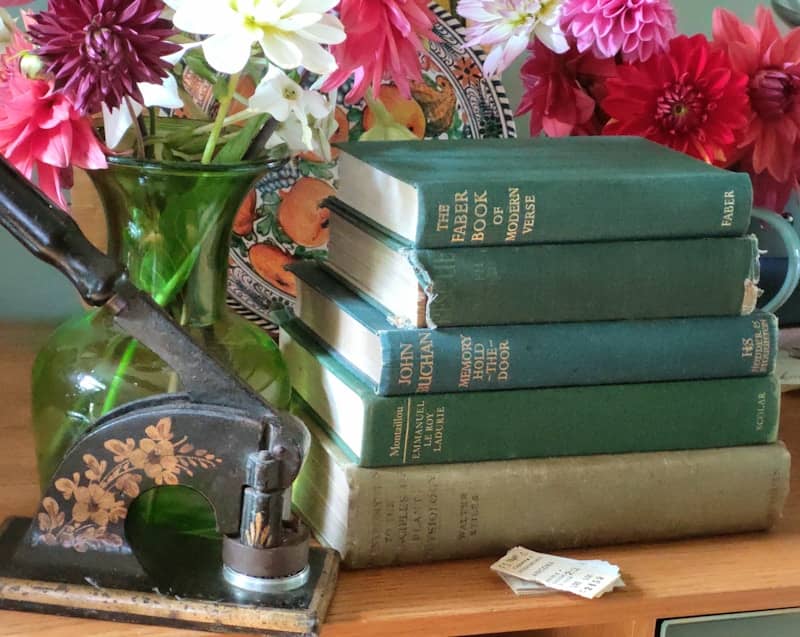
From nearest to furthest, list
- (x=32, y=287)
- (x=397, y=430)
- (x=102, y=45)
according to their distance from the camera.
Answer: (x=102, y=45), (x=397, y=430), (x=32, y=287)

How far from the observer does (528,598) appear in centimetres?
66

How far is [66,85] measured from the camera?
23.5 inches

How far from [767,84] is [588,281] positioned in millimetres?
346

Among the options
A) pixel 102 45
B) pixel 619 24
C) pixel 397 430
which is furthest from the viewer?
pixel 619 24

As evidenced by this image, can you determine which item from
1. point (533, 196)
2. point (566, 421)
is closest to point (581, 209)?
point (533, 196)

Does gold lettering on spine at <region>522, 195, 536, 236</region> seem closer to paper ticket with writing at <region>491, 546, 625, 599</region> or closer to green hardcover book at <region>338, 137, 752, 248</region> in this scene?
green hardcover book at <region>338, 137, 752, 248</region>

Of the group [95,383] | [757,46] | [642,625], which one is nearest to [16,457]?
[95,383]

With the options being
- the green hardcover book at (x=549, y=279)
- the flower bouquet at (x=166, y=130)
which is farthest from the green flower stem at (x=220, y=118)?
the green hardcover book at (x=549, y=279)

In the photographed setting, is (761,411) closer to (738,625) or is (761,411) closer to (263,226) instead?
(738,625)

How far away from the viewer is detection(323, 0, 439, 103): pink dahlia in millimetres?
647

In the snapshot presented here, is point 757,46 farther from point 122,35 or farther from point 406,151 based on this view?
point 122,35

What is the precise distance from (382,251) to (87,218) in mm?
350

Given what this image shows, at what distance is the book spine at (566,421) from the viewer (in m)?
0.68

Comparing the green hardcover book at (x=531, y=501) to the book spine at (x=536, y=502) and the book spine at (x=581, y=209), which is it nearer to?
the book spine at (x=536, y=502)
